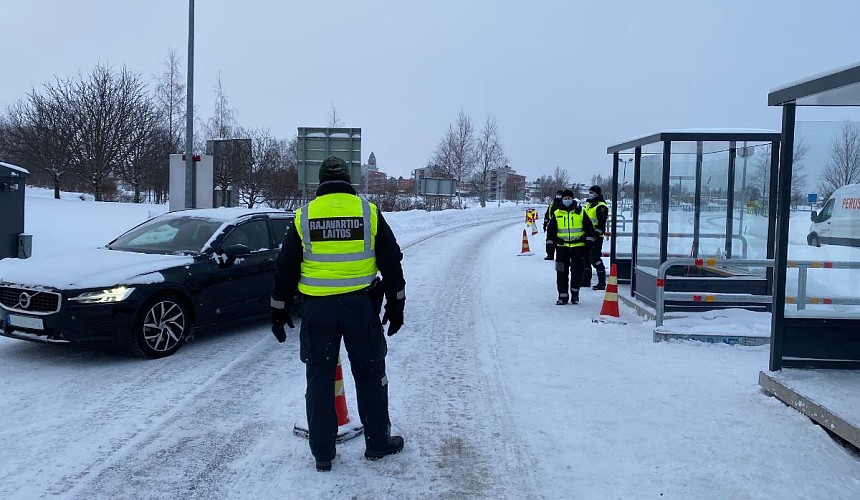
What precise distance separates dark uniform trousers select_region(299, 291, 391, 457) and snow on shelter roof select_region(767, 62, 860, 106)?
12.0 feet

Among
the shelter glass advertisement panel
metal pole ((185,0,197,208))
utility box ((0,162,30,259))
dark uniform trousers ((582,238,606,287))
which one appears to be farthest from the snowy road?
metal pole ((185,0,197,208))

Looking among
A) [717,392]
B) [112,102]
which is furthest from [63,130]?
[717,392]

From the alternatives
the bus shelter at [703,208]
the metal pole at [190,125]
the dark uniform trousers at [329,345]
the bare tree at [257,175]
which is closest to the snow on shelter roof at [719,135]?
the bus shelter at [703,208]

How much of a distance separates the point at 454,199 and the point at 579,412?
58312mm

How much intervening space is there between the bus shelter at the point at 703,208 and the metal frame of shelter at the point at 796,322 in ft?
9.62

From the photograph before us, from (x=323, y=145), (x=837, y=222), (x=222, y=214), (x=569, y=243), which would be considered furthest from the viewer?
(x=323, y=145)

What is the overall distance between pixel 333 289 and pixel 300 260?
0.28 m

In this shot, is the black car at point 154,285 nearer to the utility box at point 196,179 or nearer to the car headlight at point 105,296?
the car headlight at point 105,296

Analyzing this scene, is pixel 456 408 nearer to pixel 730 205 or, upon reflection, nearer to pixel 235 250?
pixel 235 250

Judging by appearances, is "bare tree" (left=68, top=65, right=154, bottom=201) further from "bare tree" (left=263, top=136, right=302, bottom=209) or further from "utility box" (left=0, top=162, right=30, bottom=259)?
"utility box" (left=0, top=162, right=30, bottom=259)

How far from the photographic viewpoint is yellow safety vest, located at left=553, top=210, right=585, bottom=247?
1052 centimetres

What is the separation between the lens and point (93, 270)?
646cm

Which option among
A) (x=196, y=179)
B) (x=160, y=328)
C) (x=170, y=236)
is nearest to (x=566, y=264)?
(x=170, y=236)

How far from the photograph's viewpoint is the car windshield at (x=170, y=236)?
7.56 metres
